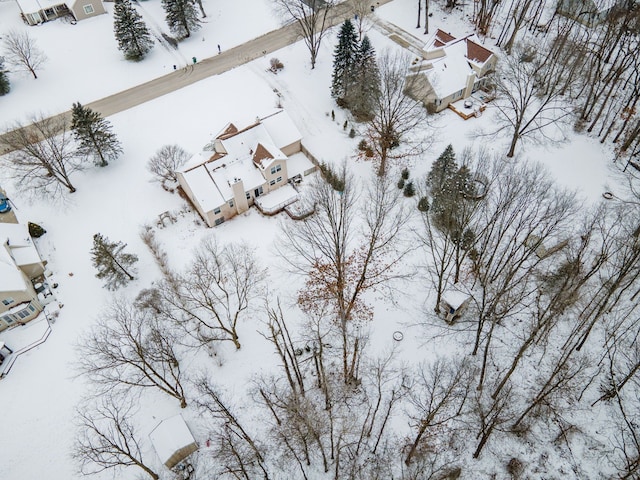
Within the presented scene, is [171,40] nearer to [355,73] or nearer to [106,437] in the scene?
[355,73]

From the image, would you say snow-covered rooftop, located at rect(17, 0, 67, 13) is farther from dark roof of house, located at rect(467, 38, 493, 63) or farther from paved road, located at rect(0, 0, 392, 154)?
dark roof of house, located at rect(467, 38, 493, 63)

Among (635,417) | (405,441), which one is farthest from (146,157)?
(635,417)

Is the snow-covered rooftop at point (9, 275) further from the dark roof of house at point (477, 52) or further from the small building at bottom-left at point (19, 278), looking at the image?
the dark roof of house at point (477, 52)

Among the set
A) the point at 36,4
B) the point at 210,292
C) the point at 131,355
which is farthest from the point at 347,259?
the point at 36,4

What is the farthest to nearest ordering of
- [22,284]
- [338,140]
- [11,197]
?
A: [338,140]
[11,197]
[22,284]

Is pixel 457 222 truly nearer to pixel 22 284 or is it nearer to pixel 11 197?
pixel 22 284

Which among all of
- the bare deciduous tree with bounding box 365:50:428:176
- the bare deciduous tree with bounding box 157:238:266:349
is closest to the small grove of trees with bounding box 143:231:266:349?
the bare deciduous tree with bounding box 157:238:266:349
